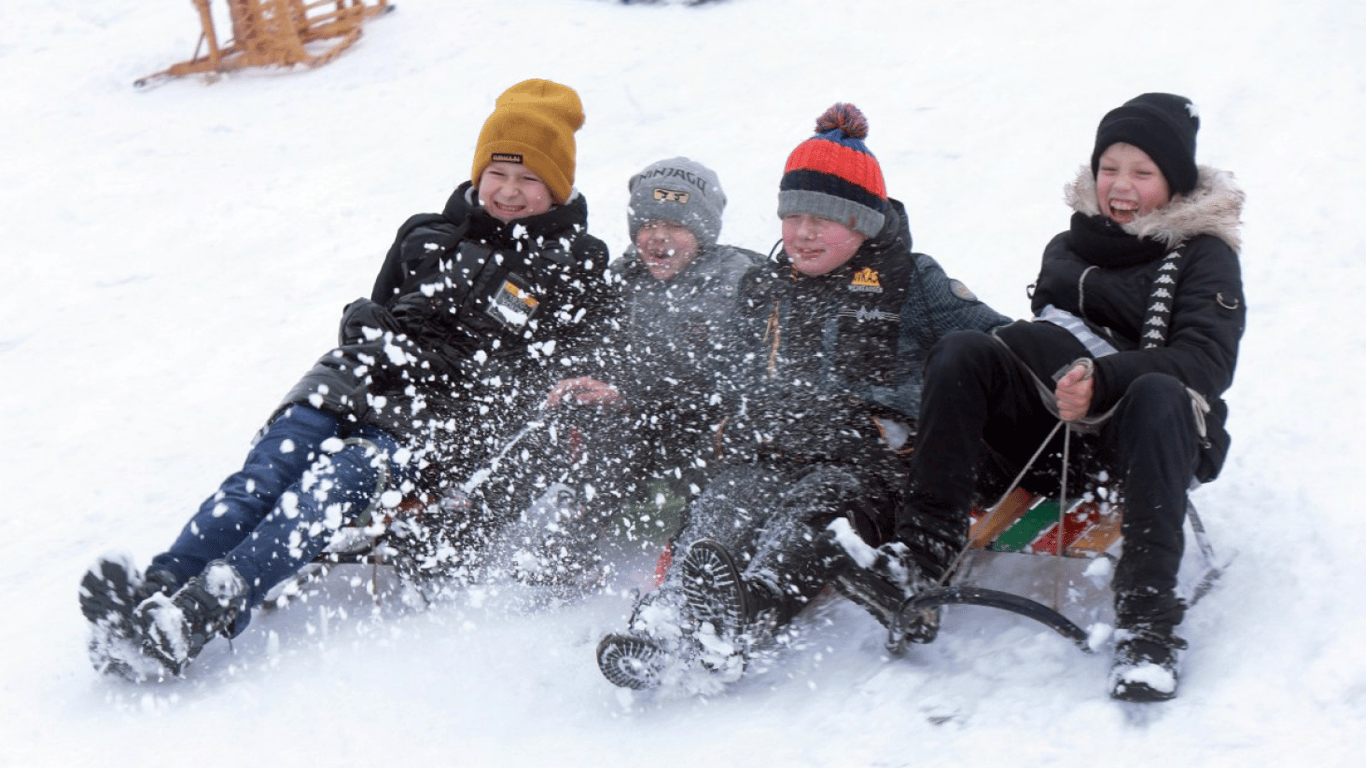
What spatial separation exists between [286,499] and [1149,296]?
2.18 m

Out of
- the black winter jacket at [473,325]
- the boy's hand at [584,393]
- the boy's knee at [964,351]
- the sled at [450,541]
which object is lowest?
the sled at [450,541]

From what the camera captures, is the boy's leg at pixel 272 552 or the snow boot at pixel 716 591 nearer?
the snow boot at pixel 716 591

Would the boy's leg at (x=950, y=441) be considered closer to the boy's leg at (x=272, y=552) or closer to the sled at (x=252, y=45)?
the boy's leg at (x=272, y=552)

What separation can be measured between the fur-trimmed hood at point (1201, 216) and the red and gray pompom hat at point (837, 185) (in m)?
0.70

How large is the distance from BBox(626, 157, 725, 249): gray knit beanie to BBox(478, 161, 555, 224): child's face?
1.03ft

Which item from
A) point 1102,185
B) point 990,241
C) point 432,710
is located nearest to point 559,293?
point 432,710

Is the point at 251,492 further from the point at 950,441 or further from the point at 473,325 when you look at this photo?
the point at 950,441

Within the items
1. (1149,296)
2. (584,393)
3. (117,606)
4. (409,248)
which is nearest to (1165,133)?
(1149,296)

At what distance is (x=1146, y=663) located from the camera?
2.29 metres

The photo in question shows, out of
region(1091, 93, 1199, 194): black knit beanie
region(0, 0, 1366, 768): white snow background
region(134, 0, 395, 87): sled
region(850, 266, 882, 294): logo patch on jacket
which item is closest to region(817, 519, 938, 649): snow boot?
region(0, 0, 1366, 768): white snow background

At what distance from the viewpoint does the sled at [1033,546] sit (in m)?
2.49

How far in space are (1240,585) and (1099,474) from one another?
385 mm

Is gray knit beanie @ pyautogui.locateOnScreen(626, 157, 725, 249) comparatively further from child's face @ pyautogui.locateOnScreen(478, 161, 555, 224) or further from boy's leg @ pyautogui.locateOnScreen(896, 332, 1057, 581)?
boy's leg @ pyautogui.locateOnScreen(896, 332, 1057, 581)

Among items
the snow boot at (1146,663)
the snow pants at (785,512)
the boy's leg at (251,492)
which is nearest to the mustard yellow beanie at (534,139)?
the boy's leg at (251,492)
